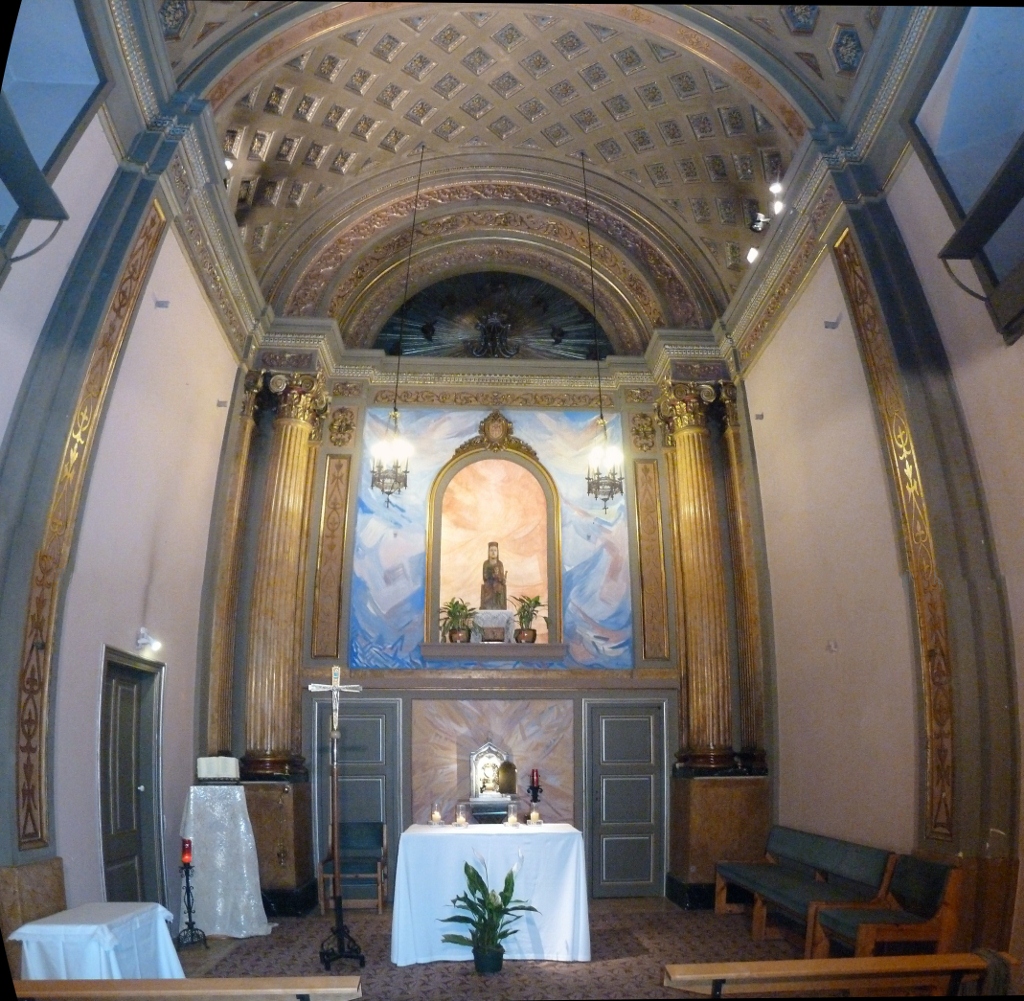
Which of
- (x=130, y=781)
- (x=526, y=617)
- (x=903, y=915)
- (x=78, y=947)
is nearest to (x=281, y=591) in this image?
(x=130, y=781)

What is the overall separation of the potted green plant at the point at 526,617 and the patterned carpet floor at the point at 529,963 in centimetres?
294

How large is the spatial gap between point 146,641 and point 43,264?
3.31 m

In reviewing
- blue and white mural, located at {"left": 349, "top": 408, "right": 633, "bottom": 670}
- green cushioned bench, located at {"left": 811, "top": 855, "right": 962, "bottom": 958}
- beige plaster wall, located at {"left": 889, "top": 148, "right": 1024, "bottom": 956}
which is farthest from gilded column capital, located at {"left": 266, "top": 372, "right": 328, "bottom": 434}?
green cushioned bench, located at {"left": 811, "top": 855, "right": 962, "bottom": 958}

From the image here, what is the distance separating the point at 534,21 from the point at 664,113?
165cm

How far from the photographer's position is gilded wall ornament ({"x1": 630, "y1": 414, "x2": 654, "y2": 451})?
38.0ft

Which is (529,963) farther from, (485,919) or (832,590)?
(832,590)

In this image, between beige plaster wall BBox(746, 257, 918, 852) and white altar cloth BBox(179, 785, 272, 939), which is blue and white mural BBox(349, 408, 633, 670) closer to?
beige plaster wall BBox(746, 257, 918, 852)

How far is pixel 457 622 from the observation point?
1088 centimetres

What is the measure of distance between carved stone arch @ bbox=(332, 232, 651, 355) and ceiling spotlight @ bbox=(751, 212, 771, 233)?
6.35ft

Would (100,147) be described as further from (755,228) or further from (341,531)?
(755,228)

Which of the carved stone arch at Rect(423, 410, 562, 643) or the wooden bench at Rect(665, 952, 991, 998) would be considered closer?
the wooden bench at Rect(665, 952, 991, 998)

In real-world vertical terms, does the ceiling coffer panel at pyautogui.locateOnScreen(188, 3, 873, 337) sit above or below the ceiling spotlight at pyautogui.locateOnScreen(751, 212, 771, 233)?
above

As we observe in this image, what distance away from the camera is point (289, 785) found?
9.54 metres

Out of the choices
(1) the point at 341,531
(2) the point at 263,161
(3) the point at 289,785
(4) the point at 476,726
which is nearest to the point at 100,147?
(2) the point at 263,161
